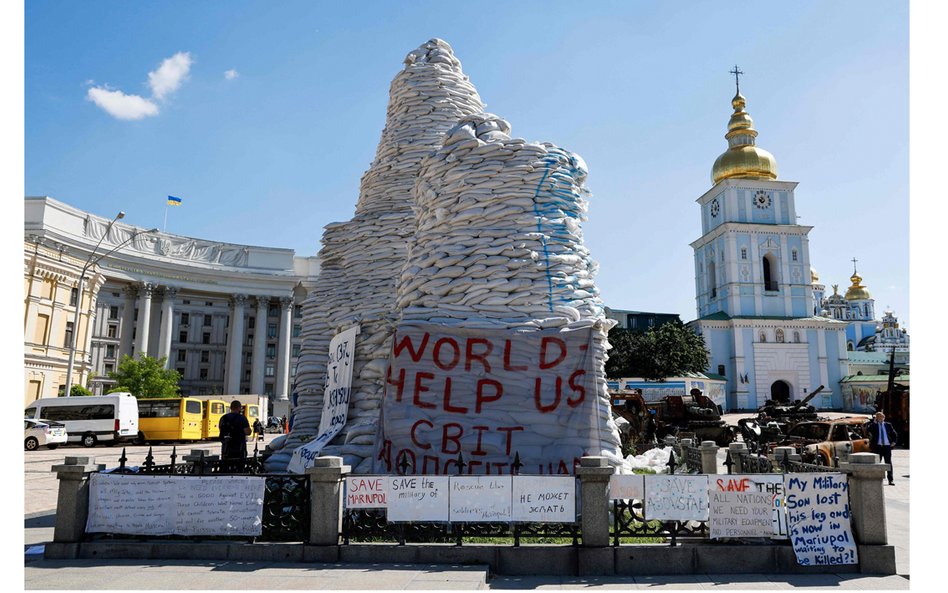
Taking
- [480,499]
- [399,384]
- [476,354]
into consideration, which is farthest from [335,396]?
[480,499]

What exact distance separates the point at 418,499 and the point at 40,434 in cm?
2383

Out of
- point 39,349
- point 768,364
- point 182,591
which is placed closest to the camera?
point 182,591

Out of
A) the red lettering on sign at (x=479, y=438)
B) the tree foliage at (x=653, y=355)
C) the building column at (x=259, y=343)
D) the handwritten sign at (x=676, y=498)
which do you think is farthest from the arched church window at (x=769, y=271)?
the handwritten sign at (x=676, y=498)

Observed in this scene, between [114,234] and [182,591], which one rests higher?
[114,234]

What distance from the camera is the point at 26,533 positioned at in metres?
8.83

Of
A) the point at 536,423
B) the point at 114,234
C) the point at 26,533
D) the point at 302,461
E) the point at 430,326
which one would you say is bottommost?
the point at 26,533

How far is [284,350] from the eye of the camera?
67875 mm

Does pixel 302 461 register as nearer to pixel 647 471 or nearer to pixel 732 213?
pixel 647 471

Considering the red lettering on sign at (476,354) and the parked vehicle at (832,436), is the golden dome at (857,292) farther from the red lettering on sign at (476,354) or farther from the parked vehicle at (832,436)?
the red lettering on sign at (476,354)

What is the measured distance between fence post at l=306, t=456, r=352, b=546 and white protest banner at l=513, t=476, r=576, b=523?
6.06 ft

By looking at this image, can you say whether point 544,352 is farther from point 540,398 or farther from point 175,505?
point 175,505

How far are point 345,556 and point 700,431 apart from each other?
19.5 m

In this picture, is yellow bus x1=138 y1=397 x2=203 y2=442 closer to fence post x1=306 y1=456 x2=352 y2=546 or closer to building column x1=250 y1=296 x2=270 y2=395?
fence post x1=306 y1=456 x2=352 y2=546

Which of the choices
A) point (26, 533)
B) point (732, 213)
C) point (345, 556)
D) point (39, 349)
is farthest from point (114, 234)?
point (345, 556)
